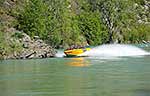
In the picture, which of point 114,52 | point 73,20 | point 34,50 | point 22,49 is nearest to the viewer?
point 22,49

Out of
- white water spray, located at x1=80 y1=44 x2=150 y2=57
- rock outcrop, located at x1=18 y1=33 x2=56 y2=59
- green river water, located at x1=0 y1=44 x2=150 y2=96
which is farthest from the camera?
white water spray, located at x1=80 y1=44 x2=150 y2=57

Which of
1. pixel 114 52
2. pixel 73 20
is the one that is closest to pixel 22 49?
pixel 114 52

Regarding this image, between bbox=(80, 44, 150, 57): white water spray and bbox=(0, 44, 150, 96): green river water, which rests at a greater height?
bbox=(80, 44, 150, 57): white water spray

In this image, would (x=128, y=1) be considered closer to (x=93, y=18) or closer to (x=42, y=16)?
(x=93, y=18)

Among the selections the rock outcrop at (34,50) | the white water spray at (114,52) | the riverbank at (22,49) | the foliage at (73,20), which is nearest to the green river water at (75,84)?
the riverbank at (22,49)

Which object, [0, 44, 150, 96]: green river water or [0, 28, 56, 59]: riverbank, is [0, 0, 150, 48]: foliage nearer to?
[0, 28, 56, 59]: riverbank

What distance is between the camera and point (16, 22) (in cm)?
11188

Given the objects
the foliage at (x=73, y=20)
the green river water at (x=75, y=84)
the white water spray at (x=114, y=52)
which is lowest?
the green river water at (x=75, y=84)

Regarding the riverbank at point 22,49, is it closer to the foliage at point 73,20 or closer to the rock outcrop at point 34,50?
the rock outcrop at point 34,50

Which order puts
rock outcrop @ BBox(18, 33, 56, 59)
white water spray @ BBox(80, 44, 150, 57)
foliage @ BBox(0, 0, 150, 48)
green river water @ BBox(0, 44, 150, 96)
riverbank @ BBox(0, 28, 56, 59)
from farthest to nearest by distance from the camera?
foliage @ BBox(0, 0, 150, 48) < white water spray @ BBox(80, 44, 150, 57) < rock outcrop @ BBox(18, 33, 56, 59) < riverbank @ BBox(0, 28, 56, 59) < green river water @ BBox(0, 44, 150, 96)

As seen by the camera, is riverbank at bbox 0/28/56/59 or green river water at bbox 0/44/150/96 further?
riverbank at bbox 0/28/56/59

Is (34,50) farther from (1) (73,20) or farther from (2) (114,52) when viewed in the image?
(1) (73,20)

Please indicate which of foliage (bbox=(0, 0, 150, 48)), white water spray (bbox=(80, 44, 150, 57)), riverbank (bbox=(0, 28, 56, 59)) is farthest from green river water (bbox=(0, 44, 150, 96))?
white water spray (bbox=(80, 44, 150, 57))

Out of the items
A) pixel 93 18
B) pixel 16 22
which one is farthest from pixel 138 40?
pixel 16 22
